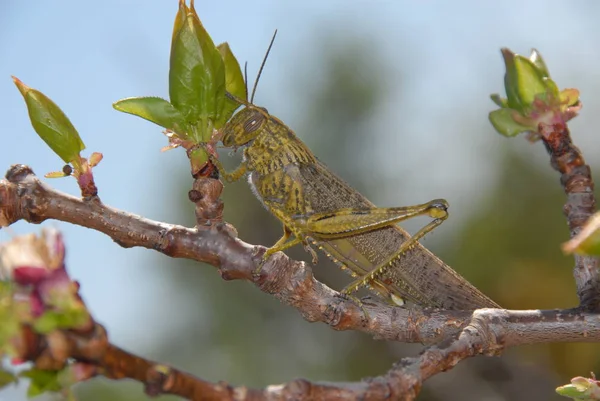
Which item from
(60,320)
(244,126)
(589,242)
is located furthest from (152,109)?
(589,242)

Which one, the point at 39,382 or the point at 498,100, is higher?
the point at 498,100

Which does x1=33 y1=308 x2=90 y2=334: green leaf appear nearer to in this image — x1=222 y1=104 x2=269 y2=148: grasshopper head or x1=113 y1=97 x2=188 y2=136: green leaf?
x1=113 y1=97 x2=188 y2=136: green leaf

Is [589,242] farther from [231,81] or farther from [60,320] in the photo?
[231,81]

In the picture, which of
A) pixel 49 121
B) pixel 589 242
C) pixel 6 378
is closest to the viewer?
pixel 589 242

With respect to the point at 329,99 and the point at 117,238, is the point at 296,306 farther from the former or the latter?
the point at 329,99

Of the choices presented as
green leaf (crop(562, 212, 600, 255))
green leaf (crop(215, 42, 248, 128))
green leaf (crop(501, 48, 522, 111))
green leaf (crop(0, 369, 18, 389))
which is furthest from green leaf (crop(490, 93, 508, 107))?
green leaf (crop(0, 369, 18, 389))

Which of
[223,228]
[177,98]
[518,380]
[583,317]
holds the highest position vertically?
[177,98]

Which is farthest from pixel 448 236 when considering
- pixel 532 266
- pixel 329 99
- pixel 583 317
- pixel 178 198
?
pixel 583 317
